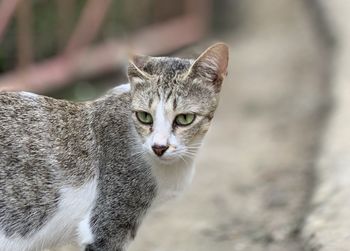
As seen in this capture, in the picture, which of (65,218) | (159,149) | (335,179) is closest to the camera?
(159,149)

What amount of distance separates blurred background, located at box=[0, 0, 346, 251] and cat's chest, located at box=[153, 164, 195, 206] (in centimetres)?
73

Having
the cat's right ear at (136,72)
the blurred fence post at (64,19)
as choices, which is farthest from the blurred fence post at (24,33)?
the cat's right ear at (136,72)

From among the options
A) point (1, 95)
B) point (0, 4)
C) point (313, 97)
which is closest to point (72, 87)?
point (0, 4)

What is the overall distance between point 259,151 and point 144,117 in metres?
3.13

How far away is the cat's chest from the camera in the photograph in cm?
418

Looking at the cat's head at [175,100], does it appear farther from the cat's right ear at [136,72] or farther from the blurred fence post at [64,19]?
the blurred fence post at [64,19]

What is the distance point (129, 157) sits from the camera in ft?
13.6

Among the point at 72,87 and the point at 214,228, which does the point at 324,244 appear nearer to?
the point at 214,228

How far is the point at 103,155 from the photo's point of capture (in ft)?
13.6

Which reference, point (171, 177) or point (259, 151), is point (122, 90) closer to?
point (171, 177)

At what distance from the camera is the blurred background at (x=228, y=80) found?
5629 mm

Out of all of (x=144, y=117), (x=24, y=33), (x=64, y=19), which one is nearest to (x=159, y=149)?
(x=144, y=117)

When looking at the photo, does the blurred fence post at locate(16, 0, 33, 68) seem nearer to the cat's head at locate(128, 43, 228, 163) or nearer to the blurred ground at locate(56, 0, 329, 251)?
the blurred ground at locate(56, 0, 329, 251)

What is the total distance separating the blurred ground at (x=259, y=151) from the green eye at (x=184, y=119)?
133 centimetres
